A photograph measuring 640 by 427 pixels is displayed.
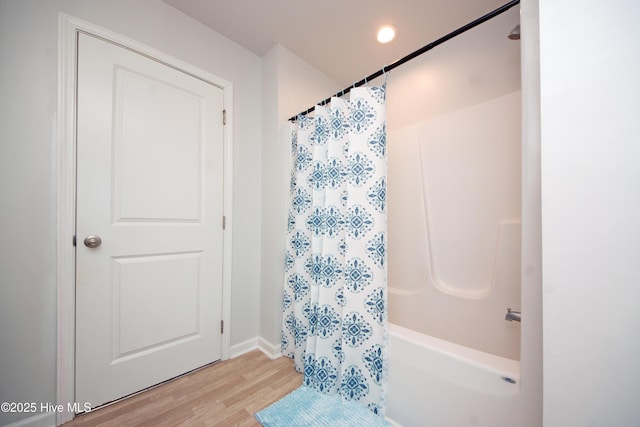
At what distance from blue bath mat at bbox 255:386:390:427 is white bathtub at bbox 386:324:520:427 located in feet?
0.46

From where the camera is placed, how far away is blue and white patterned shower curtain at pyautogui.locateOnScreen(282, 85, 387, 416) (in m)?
1.16

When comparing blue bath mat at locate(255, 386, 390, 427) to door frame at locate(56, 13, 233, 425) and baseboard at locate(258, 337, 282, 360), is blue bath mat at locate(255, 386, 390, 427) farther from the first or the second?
door frame at locate(56, 13, 233, 425)

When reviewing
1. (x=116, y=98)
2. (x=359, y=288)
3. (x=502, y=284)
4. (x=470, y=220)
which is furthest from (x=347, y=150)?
(x=116, y=98)

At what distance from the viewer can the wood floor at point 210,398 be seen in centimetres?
113

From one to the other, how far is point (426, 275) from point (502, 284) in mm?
436

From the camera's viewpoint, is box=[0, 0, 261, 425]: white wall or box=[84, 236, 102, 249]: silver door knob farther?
box=[84, 236, 102, 249]: silver door knob

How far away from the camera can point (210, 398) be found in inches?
50.2

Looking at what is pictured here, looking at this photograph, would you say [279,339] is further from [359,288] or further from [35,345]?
[35,345]

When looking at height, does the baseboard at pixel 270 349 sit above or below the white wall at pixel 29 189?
below

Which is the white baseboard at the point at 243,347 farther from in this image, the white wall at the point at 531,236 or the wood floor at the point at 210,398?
the white wall at the point at 531,236

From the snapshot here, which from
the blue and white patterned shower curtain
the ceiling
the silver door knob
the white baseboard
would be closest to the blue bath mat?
the blue and white patterned shower curtain

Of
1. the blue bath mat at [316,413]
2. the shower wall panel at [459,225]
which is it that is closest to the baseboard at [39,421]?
the blue bath mat at [316,413]

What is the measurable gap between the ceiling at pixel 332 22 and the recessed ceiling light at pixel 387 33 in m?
0.04

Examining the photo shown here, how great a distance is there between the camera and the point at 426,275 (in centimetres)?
163
